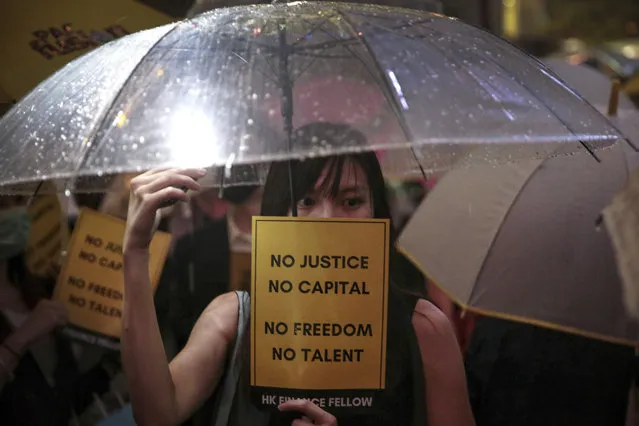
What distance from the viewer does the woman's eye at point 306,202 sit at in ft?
5.90

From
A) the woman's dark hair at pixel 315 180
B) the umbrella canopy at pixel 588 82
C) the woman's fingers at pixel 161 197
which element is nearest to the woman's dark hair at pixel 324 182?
the woman's dark hair at pixel 315 180

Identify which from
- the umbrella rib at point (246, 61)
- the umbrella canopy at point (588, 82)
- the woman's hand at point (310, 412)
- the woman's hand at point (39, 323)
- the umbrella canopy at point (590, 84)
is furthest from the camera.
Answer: the umbrella canopy at point (588, 82)

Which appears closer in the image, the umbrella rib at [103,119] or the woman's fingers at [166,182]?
the umbrella rib at [103,119]

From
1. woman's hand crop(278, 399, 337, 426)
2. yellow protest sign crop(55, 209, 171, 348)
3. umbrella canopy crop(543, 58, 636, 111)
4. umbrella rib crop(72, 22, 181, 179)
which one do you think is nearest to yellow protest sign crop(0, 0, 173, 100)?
yellow protest sign crop(55, 209, 171, 348)

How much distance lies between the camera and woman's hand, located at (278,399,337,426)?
1750mm

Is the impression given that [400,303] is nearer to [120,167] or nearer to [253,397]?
[253,397]

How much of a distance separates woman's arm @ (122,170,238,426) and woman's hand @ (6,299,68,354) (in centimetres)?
59

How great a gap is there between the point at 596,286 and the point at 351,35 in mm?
1123

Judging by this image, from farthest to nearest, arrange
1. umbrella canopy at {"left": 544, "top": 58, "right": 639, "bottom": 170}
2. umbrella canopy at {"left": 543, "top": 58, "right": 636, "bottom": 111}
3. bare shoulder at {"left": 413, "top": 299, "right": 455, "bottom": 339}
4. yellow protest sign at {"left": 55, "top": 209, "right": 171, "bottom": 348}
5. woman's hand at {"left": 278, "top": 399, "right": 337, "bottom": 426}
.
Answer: umbrella canopy at {"left": 543, "top": 58, "right": 636, "bottom": 111}
umbrella canopy at {"left": 544, "top": 58, "right": 639, "bottom": 170}
yellow protest sign at {"left": 55, "top": 209, "right": 171, "bottom": 348}
bare shoulder at {"left": 413, "top": 299, "right": 455, "bottom": 339}
woman's hand at {"left": 278, "top": 399, "right": 337, "bottom": 426}

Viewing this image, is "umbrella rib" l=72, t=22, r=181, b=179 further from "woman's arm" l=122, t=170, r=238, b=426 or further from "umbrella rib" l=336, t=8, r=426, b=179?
"umbrella rib" l=336, t=8, r=426, b=179

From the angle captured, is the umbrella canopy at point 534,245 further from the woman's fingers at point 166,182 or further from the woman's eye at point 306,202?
the woman's fingers at point 166,182

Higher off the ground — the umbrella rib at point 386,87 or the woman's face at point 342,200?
the umbrella rib at point 386,87

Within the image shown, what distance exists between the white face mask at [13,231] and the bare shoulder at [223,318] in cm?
83

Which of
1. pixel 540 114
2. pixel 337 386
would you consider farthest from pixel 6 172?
pixel 540 114
